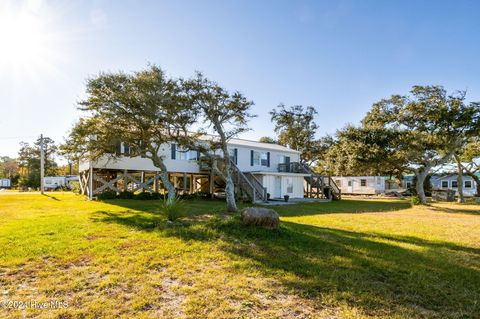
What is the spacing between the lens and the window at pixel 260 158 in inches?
989

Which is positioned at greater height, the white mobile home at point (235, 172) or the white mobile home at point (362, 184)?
the white mobile home at point (235, 172)

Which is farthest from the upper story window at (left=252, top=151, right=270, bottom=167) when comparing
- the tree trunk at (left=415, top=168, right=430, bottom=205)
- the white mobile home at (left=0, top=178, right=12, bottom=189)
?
the white mobile home at (left=0, top=178, right=12, bottom=189)

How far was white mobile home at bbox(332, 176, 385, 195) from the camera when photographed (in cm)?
3716

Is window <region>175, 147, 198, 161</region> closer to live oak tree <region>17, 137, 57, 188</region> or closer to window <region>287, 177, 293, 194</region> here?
window <region>287, 177, 293, 194</region>

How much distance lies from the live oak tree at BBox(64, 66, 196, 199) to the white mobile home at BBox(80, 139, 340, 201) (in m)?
3.50

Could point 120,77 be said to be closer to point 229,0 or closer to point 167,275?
point 229,0

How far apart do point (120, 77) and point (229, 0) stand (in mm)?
6804

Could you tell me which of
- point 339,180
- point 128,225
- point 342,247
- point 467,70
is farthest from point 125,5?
point 339,180

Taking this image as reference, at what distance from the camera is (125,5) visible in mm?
9766

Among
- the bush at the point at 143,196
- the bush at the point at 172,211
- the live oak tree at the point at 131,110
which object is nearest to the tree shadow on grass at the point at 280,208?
the bush at the point at 143,196

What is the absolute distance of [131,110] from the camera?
14.1 meters

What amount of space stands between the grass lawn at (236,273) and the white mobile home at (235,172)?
11544 mm

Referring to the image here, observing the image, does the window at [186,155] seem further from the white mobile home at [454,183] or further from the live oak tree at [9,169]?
the live oak tree at [9,169]

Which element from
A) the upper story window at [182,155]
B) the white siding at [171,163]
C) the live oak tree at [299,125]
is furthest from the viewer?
the live oak tree at [299,125]
